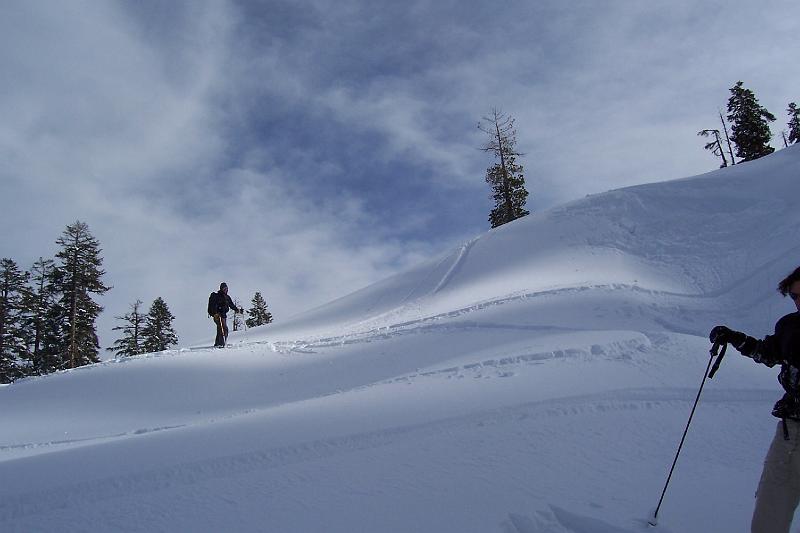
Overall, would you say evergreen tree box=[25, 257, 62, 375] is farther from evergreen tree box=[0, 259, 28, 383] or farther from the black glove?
the black glove

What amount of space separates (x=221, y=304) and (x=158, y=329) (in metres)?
31.0

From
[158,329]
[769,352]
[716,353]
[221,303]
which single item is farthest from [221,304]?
Answer: [158,329]

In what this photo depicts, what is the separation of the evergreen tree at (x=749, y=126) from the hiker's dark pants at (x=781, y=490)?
44.7 meters

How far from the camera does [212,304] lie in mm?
15828

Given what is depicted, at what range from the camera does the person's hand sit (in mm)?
3511

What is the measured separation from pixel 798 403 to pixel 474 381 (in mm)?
3974

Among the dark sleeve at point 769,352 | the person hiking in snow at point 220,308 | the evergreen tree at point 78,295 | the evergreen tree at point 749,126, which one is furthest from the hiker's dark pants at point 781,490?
the evergreen tree at point 749,126

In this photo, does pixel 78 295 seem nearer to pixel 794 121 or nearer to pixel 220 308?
pixel 220 308

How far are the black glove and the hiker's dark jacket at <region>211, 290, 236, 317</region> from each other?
14653mm

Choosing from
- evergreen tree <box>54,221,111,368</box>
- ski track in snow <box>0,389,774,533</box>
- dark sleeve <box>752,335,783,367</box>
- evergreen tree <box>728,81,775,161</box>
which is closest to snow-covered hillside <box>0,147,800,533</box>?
ski track in snow <box>0,389,774,533</box>

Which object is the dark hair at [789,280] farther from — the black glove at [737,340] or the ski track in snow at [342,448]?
the ski track in snow at [342,448]

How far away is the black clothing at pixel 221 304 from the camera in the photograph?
15781mm

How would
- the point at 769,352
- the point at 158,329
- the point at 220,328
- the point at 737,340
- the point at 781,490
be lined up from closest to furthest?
the point at 781,490, the point at 769,352, the point at 737,340, the point at 220,328, the point at 158,329

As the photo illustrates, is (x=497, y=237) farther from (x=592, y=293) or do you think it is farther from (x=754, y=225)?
(x=592, y=293)
